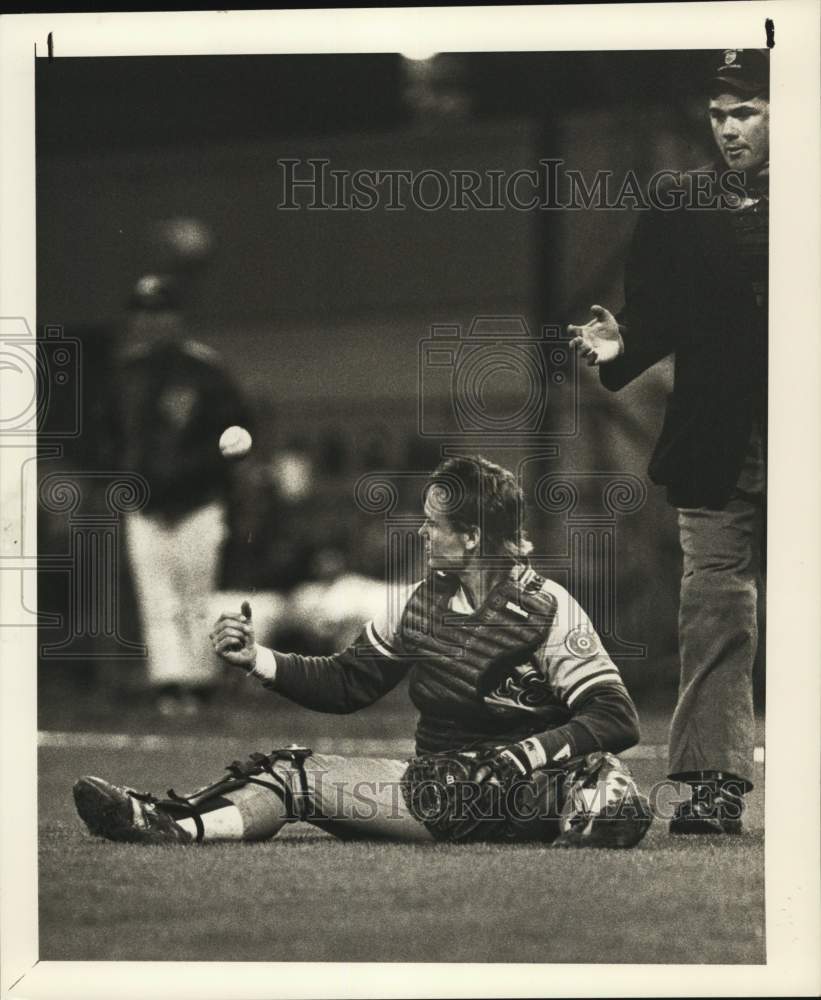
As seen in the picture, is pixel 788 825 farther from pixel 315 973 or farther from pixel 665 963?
pixel 315 973

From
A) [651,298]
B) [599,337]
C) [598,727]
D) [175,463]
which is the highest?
[651,298]

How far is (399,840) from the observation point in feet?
13.5

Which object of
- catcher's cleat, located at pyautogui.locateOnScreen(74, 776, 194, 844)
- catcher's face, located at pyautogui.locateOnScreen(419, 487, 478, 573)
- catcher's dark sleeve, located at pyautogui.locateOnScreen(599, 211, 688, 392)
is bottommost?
catcher's cleat, located at pyautogui.locateOnScreen(74, 776, 194, 844)

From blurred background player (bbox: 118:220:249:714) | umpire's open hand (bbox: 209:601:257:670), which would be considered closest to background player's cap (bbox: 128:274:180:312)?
blurred background player (bbox: 118:220:249:714)

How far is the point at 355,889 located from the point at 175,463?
4.54 feet

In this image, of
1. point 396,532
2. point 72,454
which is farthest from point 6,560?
point 396,532

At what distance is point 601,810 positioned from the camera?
161 inches

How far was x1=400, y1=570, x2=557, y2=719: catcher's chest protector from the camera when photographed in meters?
4.12

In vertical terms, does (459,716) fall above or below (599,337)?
below

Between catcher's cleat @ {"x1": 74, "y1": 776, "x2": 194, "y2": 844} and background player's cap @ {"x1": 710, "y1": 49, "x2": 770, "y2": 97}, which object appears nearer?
background player's cap @ {"x1": 710, "y1": 49, "x2": 770, "y2": 97}
